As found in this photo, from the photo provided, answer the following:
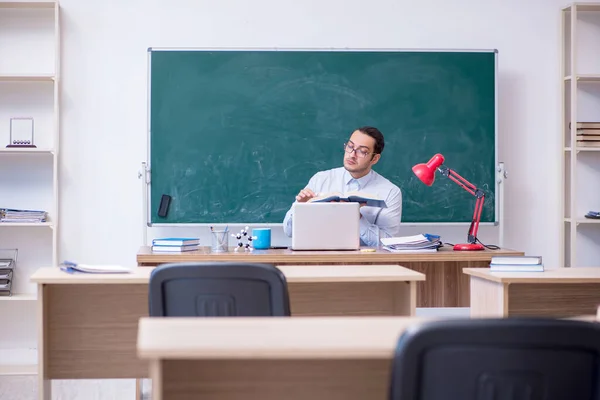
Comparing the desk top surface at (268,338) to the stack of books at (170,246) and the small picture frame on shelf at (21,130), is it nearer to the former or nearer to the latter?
the stack of books at (170,246)

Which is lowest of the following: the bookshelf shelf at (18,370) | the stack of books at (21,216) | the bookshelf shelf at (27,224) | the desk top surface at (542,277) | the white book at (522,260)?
the bookshelf shelf at (18,370)

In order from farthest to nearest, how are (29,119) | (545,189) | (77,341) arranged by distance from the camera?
(545,189)
(29,119)
(77,341)

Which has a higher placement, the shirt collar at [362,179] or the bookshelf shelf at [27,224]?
the shirt collar at [362,179]

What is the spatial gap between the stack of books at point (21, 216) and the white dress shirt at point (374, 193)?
164 cm

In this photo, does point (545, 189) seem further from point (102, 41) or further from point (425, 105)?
point (102, 41)

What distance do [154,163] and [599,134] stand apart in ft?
9.88

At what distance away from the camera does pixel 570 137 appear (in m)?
5.38

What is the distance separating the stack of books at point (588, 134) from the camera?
5.19 meters

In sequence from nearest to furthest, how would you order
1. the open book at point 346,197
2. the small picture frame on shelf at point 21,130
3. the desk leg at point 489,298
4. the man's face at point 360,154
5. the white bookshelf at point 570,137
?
the desk leg at point 489,298, the open book at point 346,197, the man's face at point 360,154, the small picture frame on shelf at point 21,130, the white bookshelf at point 570,137

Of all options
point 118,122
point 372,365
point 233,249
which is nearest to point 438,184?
point 233,249

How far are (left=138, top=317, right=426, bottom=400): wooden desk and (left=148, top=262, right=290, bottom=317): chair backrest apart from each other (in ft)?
0.91

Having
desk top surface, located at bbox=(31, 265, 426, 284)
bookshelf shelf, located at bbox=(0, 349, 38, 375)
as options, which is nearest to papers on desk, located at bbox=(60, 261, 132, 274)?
desk top surface, located at bbox=(31, 265, 426, 284)

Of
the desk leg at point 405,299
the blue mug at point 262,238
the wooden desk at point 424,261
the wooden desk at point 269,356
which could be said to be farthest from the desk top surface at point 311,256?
the wooden desk at point 269,356

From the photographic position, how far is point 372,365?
1.85m
